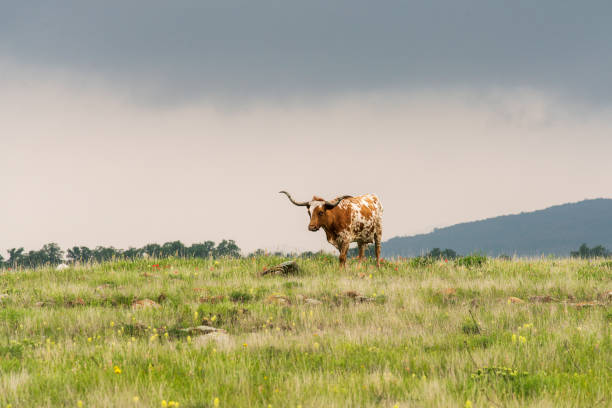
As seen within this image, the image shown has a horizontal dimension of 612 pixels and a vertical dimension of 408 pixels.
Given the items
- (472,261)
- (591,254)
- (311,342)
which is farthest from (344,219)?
(591,254)

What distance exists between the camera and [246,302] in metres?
11.6

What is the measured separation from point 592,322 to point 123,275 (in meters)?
12.8

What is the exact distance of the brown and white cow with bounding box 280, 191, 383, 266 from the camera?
683 inches

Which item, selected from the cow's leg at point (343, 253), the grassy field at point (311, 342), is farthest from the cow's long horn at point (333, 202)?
the grassy field at point (311, 342)

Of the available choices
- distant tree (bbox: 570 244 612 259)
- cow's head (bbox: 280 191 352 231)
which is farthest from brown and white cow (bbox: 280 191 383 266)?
distant tree (bbox: 570 244 612 259)

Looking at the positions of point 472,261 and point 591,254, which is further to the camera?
point 591,254

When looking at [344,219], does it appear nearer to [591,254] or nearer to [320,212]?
[320,212]

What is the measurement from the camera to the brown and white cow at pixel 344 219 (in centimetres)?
1736

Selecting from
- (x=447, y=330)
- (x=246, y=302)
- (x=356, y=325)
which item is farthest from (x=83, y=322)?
(x=447, y=330)

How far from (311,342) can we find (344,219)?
418 inches

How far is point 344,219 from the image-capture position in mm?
17766

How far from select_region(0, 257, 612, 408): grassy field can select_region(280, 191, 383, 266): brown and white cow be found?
9.99ft

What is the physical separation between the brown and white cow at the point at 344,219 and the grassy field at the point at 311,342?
9.99 feet

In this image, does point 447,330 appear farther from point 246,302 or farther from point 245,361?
point 246,302
